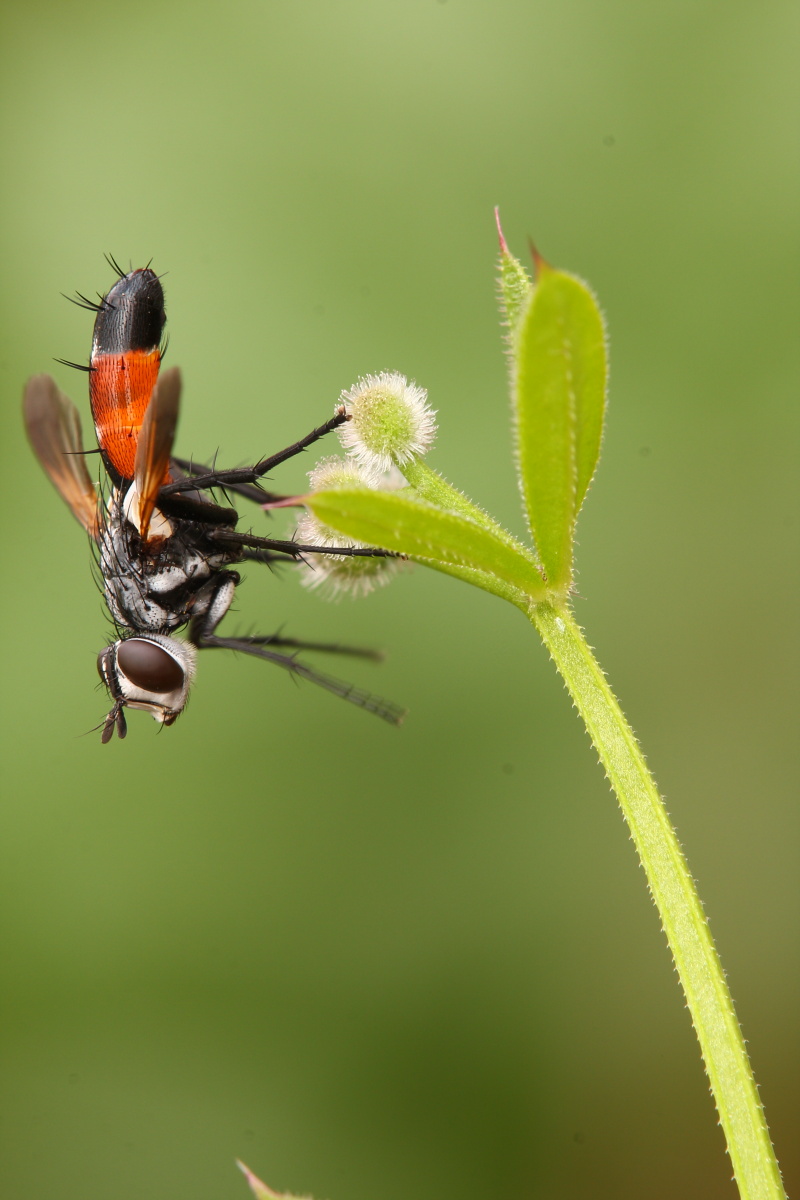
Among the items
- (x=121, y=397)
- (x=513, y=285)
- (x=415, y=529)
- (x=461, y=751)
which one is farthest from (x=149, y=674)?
(x=461, y=751)

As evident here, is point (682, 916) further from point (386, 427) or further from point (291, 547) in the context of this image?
point (291, 547)

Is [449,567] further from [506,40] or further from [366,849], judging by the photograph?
[506,40]

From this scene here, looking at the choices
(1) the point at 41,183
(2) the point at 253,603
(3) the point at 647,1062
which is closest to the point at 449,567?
(2) the point at 253,603

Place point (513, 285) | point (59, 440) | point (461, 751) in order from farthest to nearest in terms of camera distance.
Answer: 1. point (461, 751)
2. point (59, 440)
3. point (513, 285)

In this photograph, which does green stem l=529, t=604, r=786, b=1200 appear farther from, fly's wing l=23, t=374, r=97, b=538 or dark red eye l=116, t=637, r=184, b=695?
fly's wing l=23, t=374, r=97, b=538

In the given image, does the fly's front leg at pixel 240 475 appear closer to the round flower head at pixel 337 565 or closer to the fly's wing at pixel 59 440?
the round flower head at pixel 337 565

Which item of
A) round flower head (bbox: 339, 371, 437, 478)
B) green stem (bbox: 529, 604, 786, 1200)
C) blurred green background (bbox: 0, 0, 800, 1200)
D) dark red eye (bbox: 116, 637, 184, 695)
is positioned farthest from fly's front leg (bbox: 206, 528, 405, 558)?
blurred green background (bbox: 0, 0, 800, 1200)
